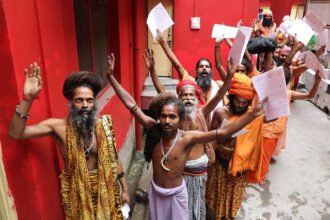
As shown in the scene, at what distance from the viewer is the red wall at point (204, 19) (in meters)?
6.98

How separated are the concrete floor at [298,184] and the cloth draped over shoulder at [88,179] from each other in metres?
2.13

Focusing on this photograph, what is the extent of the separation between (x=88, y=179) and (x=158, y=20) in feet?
6.32

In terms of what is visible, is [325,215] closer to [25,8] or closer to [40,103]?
[40,103]

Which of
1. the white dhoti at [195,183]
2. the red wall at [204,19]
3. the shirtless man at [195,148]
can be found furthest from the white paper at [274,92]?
the red wall at [204,19]

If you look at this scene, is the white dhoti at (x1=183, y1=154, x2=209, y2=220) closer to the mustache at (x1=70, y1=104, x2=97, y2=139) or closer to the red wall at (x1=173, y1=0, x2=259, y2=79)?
the mustache at (x1=70, y1=104, x2=97, y2=139)

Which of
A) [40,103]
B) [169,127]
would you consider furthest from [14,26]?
[169,127]

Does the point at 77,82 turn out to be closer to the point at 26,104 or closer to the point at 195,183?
the point at 26,104

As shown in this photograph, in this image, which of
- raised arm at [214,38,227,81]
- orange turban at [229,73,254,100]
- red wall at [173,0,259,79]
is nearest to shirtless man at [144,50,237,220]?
orange turban at [229,73,254,100]

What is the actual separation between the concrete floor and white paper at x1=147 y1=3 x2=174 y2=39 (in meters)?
2.53

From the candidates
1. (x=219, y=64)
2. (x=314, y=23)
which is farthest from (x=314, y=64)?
(x=314, y=23)

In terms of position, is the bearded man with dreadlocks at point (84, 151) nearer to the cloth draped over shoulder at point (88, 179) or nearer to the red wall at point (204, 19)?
the cloth draped over shoulder at point (88, 179)

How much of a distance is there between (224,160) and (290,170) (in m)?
2.26

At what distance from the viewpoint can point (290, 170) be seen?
4879 mm

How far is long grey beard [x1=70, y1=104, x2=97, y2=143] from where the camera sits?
207 centimetres
